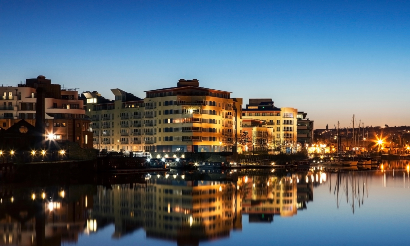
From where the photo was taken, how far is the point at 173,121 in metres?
118

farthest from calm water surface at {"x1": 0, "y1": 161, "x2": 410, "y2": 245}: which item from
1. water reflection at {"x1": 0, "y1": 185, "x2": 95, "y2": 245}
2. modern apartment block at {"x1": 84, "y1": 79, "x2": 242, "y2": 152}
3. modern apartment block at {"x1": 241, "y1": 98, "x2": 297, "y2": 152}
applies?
modern apartment block at {"x1": 241, "y1": 98, "x2": 297, "y2": 152}

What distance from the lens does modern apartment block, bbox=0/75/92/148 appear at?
94.9 meters

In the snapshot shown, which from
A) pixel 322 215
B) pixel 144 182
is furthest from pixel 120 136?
pixel 322 215

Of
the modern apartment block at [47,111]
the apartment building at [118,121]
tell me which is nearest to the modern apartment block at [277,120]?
the apartment building at [118,121]

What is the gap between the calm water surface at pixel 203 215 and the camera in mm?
33781

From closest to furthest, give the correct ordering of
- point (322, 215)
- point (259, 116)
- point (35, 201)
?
1. point (322, 215)
2. point (35, 201)
3. point (259, 116)

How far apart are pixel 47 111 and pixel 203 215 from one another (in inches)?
2365

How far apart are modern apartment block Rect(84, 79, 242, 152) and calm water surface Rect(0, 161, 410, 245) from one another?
167 ft

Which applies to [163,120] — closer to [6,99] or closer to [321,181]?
[6,99]

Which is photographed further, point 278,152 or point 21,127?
point 278,152

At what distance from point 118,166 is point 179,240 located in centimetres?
5884

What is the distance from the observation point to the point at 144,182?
71.4 meters

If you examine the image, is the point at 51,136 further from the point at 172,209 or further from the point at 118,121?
the point at 172,209

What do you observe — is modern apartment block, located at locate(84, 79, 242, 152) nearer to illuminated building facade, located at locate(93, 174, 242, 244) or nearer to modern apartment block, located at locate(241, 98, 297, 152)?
modern apartment block, located at locate(241, 98, 297, 152)
